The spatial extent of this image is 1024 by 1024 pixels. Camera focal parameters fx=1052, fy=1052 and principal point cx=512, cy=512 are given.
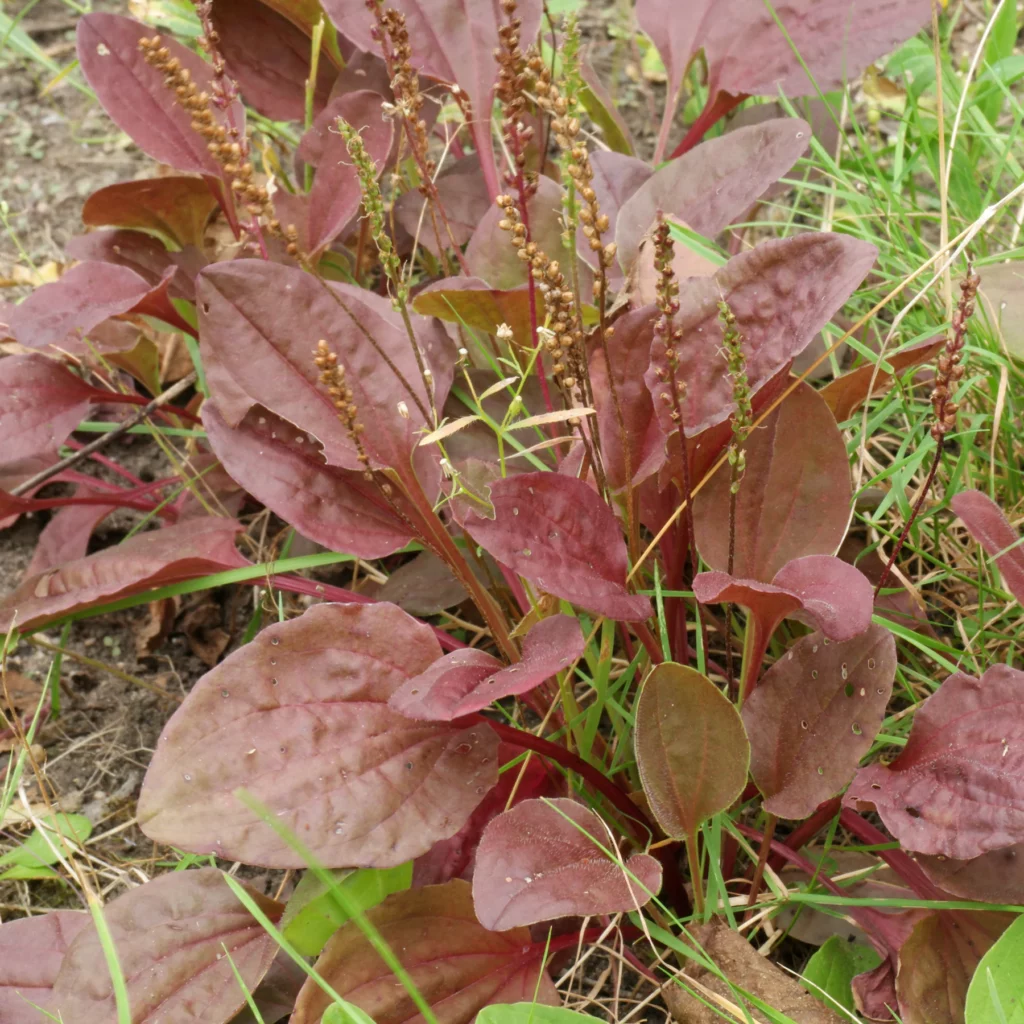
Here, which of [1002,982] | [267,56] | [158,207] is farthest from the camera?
[267,56]

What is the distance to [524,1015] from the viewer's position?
1.04 m

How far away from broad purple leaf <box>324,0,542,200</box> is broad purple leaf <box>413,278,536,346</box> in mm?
430

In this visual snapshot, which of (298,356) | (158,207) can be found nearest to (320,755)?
(298,356)

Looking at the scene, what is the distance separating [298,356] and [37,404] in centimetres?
58

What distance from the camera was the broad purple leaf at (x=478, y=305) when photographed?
4.38 ft

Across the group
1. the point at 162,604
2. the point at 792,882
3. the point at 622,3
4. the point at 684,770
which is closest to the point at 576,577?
the point at 684,770

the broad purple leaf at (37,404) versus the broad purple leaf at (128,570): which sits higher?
the broad purple leaf at (37,404)

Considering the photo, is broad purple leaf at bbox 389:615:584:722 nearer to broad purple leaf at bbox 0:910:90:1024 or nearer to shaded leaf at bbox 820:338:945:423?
shaded leaf at bbox 820:338:945:423

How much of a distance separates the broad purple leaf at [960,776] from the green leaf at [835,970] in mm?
195

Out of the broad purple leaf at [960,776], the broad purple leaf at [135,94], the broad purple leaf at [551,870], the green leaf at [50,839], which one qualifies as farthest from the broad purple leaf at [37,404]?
the broad purple leaf at [960,776]

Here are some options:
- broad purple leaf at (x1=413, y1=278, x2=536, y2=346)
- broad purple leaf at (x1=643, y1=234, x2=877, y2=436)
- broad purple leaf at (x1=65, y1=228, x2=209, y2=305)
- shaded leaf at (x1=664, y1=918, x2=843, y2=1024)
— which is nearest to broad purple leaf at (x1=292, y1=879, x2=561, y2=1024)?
shaded leaf at (x1=664, y1=918, x2=843, y2=1024)

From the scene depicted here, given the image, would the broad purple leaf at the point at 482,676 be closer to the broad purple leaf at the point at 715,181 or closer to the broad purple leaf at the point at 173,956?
the broad purple leaf at the point at 173,956

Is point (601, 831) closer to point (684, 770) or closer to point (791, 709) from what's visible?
point (684, 770)

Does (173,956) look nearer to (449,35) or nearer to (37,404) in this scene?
(37,404)
